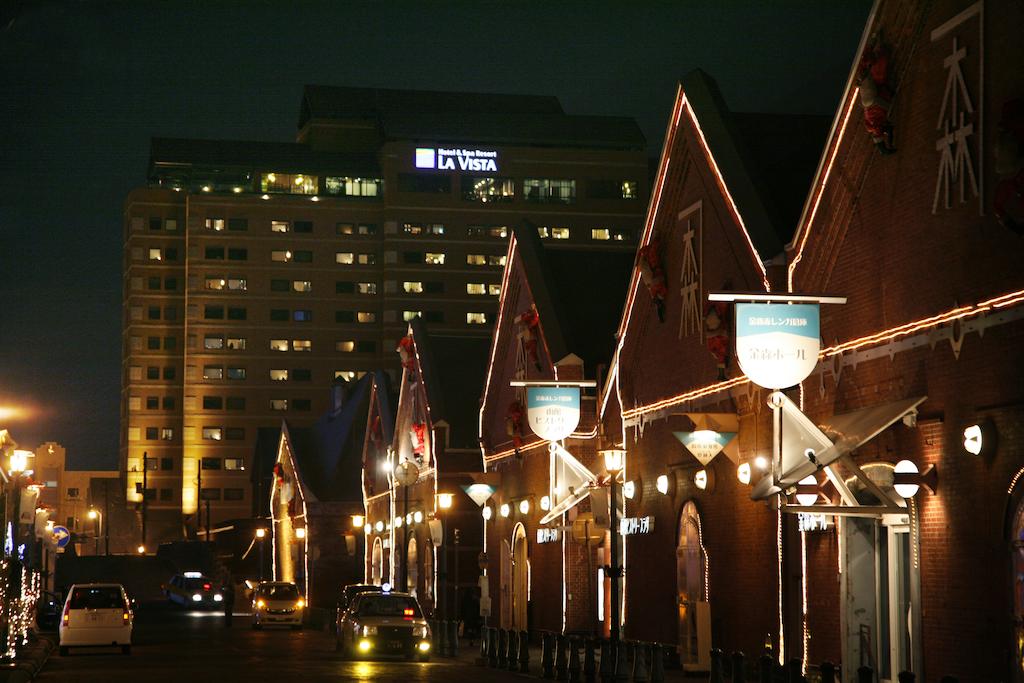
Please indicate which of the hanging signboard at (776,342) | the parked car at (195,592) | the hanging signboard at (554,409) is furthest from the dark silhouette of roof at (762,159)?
the parked car at (195,592)

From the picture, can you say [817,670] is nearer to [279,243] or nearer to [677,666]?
[677,666]

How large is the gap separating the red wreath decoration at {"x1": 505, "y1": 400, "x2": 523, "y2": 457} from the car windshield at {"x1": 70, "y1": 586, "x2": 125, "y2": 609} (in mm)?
13109

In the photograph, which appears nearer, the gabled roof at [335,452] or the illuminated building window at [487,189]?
the gabled roof at [335,452]

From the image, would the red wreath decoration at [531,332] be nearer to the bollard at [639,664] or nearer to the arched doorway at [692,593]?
the arched doorway at [692,593]

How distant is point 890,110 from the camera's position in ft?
81.7

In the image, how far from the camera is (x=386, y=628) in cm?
4016

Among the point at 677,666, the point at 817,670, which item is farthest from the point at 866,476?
the point at 677,666

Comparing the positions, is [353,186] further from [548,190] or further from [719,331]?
[719,331]

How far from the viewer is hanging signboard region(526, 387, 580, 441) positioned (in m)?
39.6

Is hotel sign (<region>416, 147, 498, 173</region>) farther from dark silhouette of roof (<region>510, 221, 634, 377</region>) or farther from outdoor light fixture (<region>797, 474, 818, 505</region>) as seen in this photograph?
outdoor light fixture (<region>797, 474, 818, 505</region>)

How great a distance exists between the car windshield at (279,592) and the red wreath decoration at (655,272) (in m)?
32.6

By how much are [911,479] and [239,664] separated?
1993 centimetres

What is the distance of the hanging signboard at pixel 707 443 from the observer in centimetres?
3141

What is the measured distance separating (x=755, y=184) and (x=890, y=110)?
6.60 m
